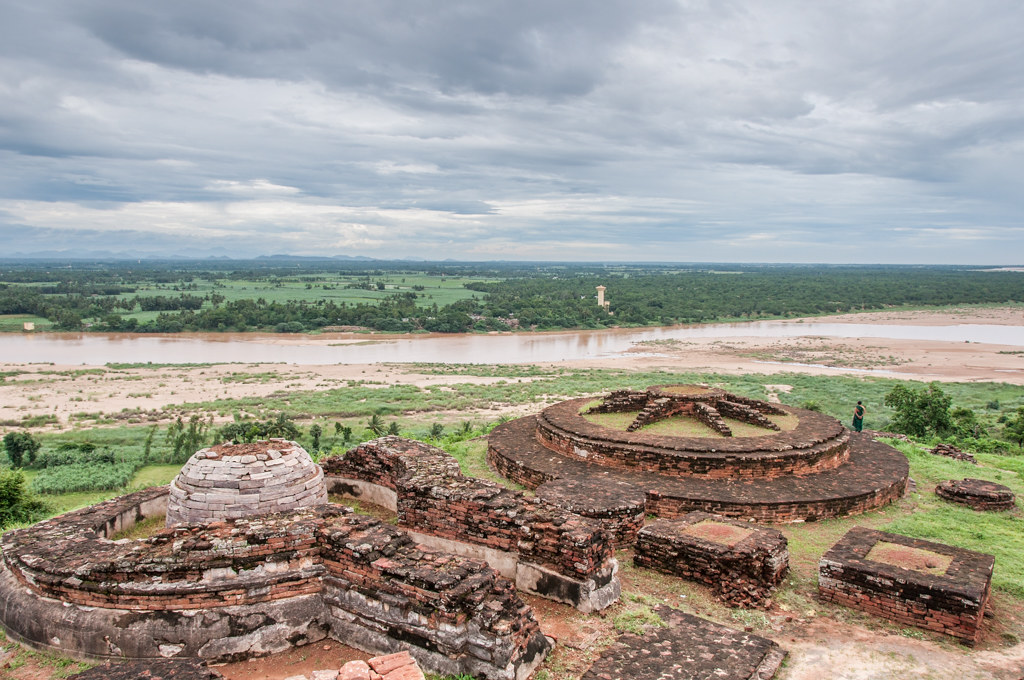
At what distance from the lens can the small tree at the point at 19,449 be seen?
53.7 feet

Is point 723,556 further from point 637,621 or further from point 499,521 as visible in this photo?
point 499,521

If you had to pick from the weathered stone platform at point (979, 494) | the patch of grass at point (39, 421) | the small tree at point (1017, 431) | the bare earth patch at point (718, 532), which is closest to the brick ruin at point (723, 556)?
the bare earth patch at point (718, 532)

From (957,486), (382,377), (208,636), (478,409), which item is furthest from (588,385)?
(208,636)

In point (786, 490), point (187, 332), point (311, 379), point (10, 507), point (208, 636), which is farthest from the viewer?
point (187, 332)

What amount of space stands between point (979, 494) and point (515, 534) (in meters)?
8.38

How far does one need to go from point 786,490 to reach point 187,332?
57.0 metres

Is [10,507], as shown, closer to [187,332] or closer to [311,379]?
[311,379]

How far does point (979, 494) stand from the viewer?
10.5 m

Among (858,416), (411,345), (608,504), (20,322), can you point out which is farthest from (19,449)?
(20,322)

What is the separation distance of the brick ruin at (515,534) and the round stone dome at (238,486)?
1269 millimetres

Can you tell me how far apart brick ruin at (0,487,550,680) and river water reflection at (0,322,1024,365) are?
1366 inches

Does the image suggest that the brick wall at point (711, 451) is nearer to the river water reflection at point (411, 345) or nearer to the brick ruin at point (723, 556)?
the brick ruin at point (723, 556)

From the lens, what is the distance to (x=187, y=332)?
56.4 meters

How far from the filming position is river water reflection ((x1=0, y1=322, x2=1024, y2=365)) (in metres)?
42.6
